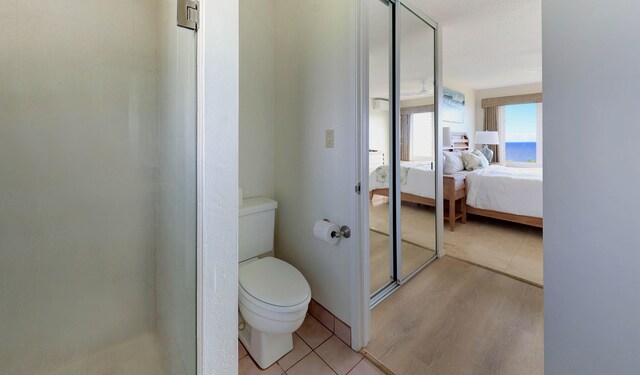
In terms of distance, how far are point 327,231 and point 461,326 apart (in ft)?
3.40

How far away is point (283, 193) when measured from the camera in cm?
195

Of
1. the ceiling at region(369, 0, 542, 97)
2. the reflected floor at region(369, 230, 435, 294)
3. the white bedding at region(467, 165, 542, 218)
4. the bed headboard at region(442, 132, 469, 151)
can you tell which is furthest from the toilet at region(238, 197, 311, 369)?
the bed headboard at region(442, 132, 469, 151)

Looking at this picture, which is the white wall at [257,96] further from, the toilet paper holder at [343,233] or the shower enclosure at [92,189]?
the toilet paper holder at [343,233]

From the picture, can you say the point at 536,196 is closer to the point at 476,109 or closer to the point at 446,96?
the point at 446,96

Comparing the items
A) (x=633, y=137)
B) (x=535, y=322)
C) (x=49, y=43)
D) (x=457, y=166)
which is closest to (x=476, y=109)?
(x=457, y=166)

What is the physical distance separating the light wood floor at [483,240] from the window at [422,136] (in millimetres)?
481

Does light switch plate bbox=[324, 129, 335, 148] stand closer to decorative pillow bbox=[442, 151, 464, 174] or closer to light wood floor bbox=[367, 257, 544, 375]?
light wood floor bbox=[367, 257, 544, 375]

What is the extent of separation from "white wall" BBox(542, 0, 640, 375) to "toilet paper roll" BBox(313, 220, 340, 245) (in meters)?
0.95

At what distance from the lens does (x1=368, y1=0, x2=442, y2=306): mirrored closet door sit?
1892mm

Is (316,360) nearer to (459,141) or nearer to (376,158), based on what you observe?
(376,158)

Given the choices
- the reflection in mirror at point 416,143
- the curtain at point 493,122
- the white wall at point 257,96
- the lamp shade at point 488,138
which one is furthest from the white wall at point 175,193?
the curtain at point 493,122

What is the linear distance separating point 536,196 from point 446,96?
2.41 metres

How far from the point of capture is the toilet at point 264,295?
4.15 feet

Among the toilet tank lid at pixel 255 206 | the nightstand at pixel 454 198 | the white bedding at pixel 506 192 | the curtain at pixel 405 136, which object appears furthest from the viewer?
the nightstand at pixel 454 198
